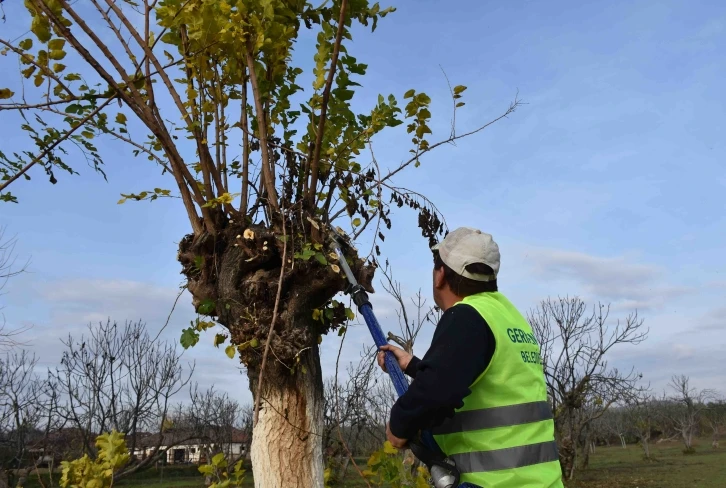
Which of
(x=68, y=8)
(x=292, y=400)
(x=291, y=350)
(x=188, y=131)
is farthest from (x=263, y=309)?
(x=68, y=8)

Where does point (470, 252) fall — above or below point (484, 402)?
above

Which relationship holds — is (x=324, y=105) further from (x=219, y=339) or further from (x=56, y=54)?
(x=56, y=54)

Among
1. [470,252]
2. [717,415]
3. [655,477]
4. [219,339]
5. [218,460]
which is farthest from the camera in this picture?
[717,415]

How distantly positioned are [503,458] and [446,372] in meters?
Result: 0.33

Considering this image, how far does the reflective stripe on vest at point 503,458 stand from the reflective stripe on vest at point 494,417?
8cm

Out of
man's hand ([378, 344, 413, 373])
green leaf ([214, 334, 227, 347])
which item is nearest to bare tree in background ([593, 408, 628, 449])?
green leaf ([214, 334, 227, 347])

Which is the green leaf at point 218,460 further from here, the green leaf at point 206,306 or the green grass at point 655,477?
the green grass at point 655,477

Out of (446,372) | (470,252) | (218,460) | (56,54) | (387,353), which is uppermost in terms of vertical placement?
(56,54)

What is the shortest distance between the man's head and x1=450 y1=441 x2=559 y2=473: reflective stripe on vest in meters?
0.57

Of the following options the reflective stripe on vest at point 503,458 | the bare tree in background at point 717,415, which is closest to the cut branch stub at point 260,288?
the reflective stripe on vest at point 503,458

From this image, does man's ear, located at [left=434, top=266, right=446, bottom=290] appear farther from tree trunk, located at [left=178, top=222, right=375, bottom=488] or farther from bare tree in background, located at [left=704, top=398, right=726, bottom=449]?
bare tree in background, located at [left=704, top=398, right=726, bottom=449]

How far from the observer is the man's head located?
2.07 m

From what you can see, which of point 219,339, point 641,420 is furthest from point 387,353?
point 641,420

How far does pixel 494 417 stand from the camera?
1.82 meters
